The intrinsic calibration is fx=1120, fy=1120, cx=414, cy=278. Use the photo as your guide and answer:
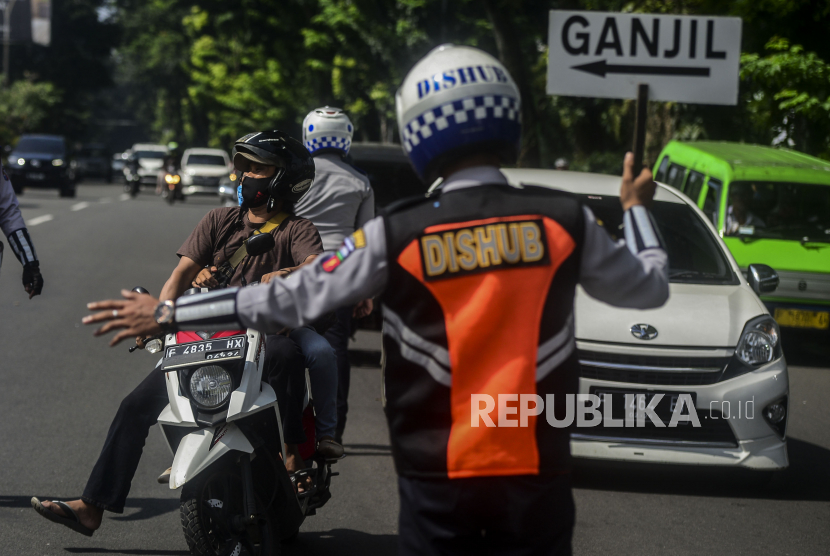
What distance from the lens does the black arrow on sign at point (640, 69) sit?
862cm

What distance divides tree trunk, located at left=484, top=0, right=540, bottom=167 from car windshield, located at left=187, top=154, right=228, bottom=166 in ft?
74.1

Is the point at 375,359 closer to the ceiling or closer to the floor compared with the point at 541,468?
closer to the floor

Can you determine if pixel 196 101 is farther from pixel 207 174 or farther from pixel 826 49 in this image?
pixel 826 49

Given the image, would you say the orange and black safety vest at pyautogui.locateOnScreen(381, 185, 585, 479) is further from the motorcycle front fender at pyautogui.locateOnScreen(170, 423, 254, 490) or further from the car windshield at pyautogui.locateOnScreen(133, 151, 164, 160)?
the car windshield at pyautogui.locateOnScreen(133, 151, 164, 160)

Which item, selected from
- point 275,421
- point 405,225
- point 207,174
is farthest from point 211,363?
point 207,174

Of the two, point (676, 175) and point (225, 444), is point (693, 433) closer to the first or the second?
point (225, 444)

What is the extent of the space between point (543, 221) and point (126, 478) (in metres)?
2.42

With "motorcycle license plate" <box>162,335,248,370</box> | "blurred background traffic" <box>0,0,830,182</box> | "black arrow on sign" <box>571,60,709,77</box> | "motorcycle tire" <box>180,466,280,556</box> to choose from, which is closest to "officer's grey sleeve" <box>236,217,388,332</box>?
"motorcycle license plate" <box>162,335,248,370</box>

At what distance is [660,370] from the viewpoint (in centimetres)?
580

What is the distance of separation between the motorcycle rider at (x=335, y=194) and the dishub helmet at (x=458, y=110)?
3369 millimetres

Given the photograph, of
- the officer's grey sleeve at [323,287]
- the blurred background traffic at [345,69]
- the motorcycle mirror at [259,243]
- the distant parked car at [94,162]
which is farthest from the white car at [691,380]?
the distant parked car at [94,162]

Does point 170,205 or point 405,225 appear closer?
point 405,225

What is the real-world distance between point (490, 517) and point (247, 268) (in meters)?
2.35

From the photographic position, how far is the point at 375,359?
9.88 metres
